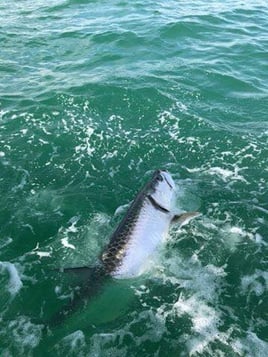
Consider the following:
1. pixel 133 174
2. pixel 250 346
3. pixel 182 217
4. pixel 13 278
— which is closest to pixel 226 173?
pixel 133 174

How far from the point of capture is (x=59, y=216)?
1100 cm

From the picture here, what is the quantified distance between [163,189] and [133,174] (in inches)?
81.2

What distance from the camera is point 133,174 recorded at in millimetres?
12469

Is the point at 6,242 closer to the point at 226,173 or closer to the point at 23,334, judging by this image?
the point at 23,334

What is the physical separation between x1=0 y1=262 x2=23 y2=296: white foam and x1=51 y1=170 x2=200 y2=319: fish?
119cm

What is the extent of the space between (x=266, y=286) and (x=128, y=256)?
9.88 feet

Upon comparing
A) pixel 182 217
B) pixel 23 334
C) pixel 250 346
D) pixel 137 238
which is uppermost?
pixel 137 238

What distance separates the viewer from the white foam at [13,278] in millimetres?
9000

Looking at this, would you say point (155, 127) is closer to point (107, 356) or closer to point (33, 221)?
point (33, 221)

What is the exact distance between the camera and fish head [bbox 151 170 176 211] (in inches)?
407

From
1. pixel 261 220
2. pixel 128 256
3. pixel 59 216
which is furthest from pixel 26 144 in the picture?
pixel 261 220

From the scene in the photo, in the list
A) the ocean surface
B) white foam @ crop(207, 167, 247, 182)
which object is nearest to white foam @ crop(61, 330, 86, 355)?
the ocean surface

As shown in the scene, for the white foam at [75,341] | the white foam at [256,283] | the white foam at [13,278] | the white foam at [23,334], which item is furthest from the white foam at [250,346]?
Answer: the white foam at [13,278]

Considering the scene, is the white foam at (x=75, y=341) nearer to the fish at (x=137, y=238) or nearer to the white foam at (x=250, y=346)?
the fish at (x=137, y=238)
